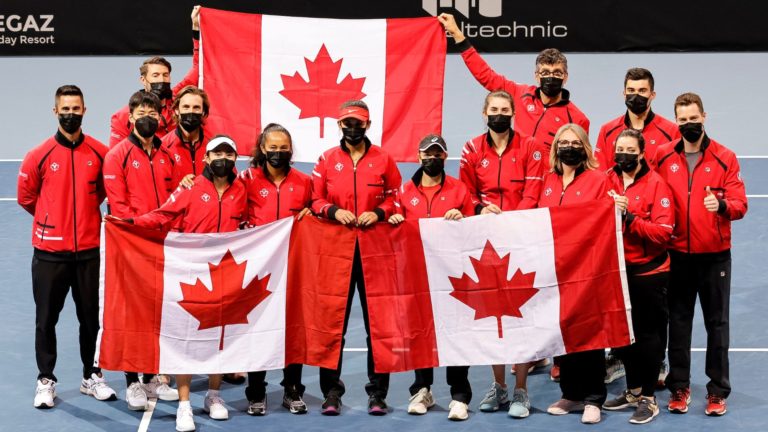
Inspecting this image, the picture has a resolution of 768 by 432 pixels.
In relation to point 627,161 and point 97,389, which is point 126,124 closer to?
point 97,389

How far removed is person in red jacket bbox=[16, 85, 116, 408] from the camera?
10.5 metres

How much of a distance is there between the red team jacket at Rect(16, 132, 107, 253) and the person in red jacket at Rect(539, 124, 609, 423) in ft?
12.3

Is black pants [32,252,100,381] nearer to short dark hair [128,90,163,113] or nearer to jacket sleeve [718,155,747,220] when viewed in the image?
short dark hair [128,90,163,113]

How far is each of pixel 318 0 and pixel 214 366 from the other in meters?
13.1

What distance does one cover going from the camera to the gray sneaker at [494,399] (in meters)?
10.5

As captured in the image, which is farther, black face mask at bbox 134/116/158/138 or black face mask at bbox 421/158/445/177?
black face mask at bbox 134/116/158/138

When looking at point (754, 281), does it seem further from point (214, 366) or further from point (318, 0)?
point (318, 0)

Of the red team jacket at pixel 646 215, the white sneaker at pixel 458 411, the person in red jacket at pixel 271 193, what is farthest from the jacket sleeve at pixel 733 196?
the person in red jacket at pixel 271 193

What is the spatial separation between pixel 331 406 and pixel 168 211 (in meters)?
2.08

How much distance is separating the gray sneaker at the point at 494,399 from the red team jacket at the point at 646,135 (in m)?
2.14

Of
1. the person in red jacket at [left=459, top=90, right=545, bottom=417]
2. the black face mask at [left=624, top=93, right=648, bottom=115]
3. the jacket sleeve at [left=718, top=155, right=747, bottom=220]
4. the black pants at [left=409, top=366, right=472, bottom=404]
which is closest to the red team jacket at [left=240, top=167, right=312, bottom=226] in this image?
the person in red jacket at [left=459, top=90, right=545, bottom=417]

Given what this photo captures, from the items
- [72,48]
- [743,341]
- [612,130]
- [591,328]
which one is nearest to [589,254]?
[591,328]

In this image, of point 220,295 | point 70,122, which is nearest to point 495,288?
point 220,295

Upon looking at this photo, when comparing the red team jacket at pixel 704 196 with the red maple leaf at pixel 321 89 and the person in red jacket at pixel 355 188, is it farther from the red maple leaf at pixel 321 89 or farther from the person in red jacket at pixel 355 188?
the red maple leaf at pixel 321 89
